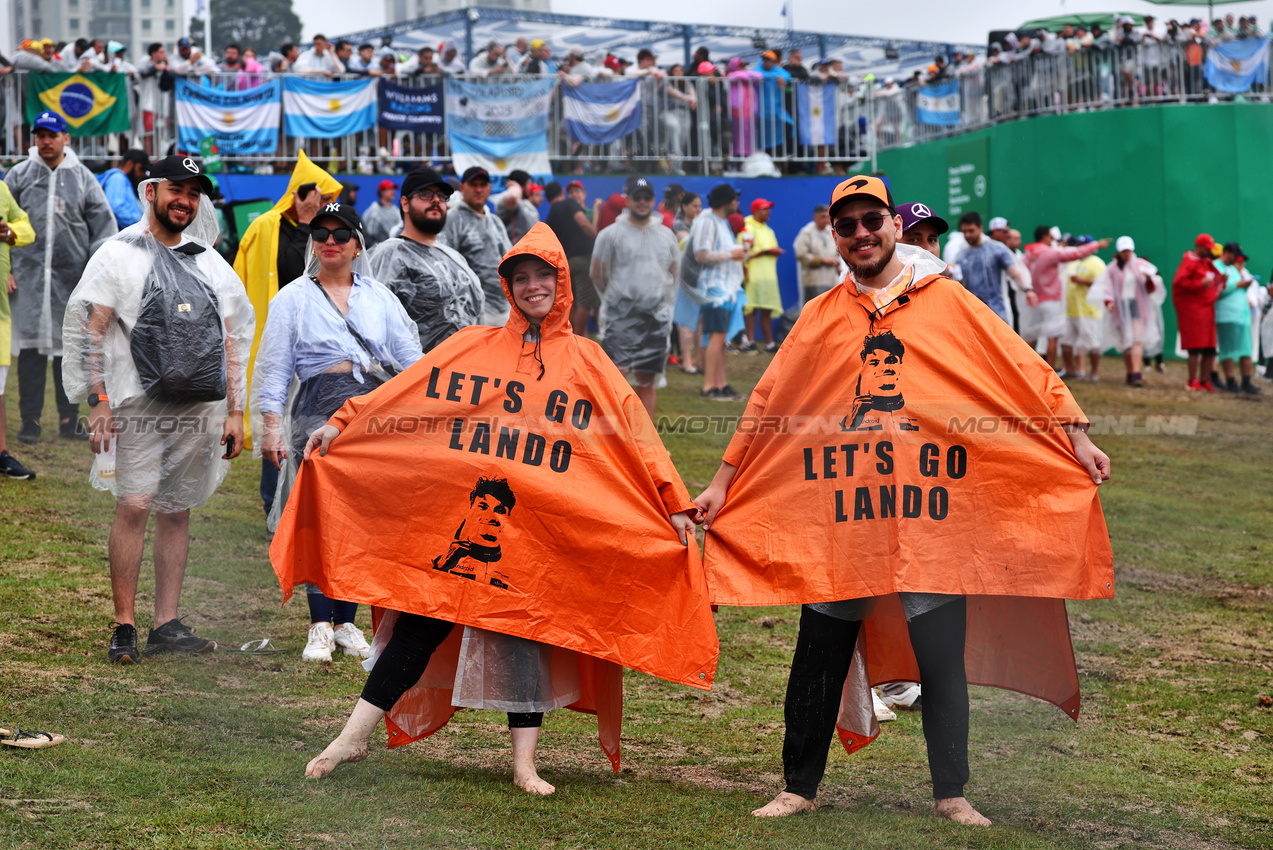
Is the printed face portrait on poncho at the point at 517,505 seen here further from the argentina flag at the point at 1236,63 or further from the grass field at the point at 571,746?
the argentina flag at the point at 1236,63

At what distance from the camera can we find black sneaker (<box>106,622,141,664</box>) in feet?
17.6

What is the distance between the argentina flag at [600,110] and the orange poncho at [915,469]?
562 inches

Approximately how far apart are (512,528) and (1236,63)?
21012 millimetres

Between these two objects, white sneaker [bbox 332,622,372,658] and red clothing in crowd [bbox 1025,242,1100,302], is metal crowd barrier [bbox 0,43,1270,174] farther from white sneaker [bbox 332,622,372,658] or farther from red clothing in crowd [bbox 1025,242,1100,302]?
white sneaker [bbox 332,622,372,658]

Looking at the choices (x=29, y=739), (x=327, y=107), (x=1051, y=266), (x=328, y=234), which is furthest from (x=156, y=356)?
(x=1051, y=266)

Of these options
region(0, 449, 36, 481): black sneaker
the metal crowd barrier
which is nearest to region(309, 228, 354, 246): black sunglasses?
region(0, 449, 36, 481): black sneaker

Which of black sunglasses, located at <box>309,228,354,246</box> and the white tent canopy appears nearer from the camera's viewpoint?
black sunglasses, located at <box>309,228,354,246</box>

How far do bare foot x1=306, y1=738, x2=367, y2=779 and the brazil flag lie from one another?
1363 centimetres

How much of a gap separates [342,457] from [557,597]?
93 cm

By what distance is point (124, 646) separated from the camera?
213 inches

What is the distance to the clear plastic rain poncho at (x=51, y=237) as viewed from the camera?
8.99 metres

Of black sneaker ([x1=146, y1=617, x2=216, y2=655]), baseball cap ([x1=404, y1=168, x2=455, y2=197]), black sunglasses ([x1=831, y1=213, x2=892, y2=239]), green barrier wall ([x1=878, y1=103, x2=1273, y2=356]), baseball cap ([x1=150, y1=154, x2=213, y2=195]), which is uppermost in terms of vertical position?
green barrier wall ([x1=878, y1=103, x2=1273, y2=356])

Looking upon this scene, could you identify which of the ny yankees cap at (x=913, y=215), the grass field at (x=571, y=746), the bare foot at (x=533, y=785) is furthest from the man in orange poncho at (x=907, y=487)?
the ny yankees cap at (x=913, y=215)

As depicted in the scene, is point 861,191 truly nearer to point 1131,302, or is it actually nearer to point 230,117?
point 230,117
